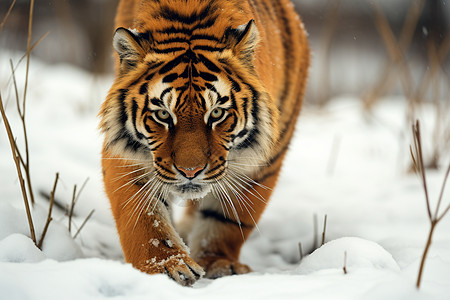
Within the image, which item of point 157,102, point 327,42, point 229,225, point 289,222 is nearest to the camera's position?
point 157,102

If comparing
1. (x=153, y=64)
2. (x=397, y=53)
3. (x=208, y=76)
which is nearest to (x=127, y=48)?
(x=153, y=64)

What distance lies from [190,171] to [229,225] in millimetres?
685

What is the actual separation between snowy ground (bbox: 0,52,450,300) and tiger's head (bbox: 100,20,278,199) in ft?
1.27

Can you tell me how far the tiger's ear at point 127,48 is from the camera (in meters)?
1.75

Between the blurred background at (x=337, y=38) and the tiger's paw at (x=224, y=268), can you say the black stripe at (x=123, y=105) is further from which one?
the blurred background at (x=337, y=38)

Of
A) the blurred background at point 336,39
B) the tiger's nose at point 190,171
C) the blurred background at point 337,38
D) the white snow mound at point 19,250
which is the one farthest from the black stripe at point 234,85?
the blurred background at point 337,38

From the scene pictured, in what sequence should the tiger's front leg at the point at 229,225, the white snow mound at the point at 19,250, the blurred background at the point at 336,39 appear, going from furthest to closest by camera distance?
1. the blurred background at the point at 336,39
2. the tiger's front leg at the point at 229,225
3. the white snow mound at the point at 19,250

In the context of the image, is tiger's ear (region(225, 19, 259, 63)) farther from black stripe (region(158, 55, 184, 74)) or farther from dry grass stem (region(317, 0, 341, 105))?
dry grass stem (region(317, 0, 341, 105))

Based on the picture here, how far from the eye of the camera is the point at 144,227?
70.1 inches

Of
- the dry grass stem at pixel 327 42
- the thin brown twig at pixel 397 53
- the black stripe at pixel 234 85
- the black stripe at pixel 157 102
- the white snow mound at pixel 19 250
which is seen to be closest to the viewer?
the white snow mound at pixel 19 250

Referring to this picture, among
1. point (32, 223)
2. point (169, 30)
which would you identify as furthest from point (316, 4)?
point (32, 223)

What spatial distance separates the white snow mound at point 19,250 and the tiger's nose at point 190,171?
53 centimetres

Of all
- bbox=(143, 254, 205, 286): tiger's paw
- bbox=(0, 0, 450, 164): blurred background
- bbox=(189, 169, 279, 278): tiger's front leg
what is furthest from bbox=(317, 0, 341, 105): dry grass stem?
bbox=(143, 254, 205, 286): tiger's paw

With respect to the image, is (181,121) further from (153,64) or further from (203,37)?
(203,37)
